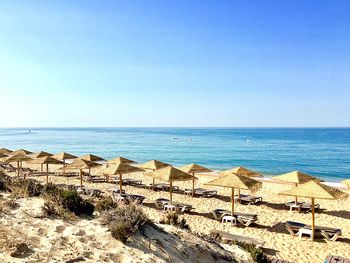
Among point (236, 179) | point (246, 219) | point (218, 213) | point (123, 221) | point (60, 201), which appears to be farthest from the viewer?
point (218, 213)

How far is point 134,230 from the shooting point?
6.33 meters

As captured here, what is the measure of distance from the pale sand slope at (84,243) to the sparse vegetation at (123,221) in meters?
0.13

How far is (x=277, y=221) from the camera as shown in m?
13.5

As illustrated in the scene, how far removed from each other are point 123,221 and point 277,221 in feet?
29.4

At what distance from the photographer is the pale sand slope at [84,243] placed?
217 inches

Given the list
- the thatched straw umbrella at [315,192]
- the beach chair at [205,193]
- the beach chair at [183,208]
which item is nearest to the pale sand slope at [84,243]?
the thatched straw umbrella at [315,192]

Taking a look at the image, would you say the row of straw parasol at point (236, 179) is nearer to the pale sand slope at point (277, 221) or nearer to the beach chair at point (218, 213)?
the beach chair at point (218, 213)

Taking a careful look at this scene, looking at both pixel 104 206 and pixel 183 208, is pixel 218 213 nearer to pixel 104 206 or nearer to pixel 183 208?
pixel 183 208

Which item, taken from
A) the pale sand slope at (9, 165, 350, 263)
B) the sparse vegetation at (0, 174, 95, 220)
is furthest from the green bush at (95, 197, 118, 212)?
the pale sand slope at (9, 165, 350, 263)

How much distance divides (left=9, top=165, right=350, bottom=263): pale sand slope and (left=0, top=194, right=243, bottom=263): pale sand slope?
3.87m

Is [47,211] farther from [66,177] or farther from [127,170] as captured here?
[66,177]

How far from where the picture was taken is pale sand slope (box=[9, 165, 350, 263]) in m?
10.1

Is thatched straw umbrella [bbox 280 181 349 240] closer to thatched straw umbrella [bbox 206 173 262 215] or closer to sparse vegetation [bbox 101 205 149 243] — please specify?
thatched straw umbrella [bbox 206 173 262 215]

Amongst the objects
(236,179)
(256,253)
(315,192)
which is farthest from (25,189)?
(315,192)
